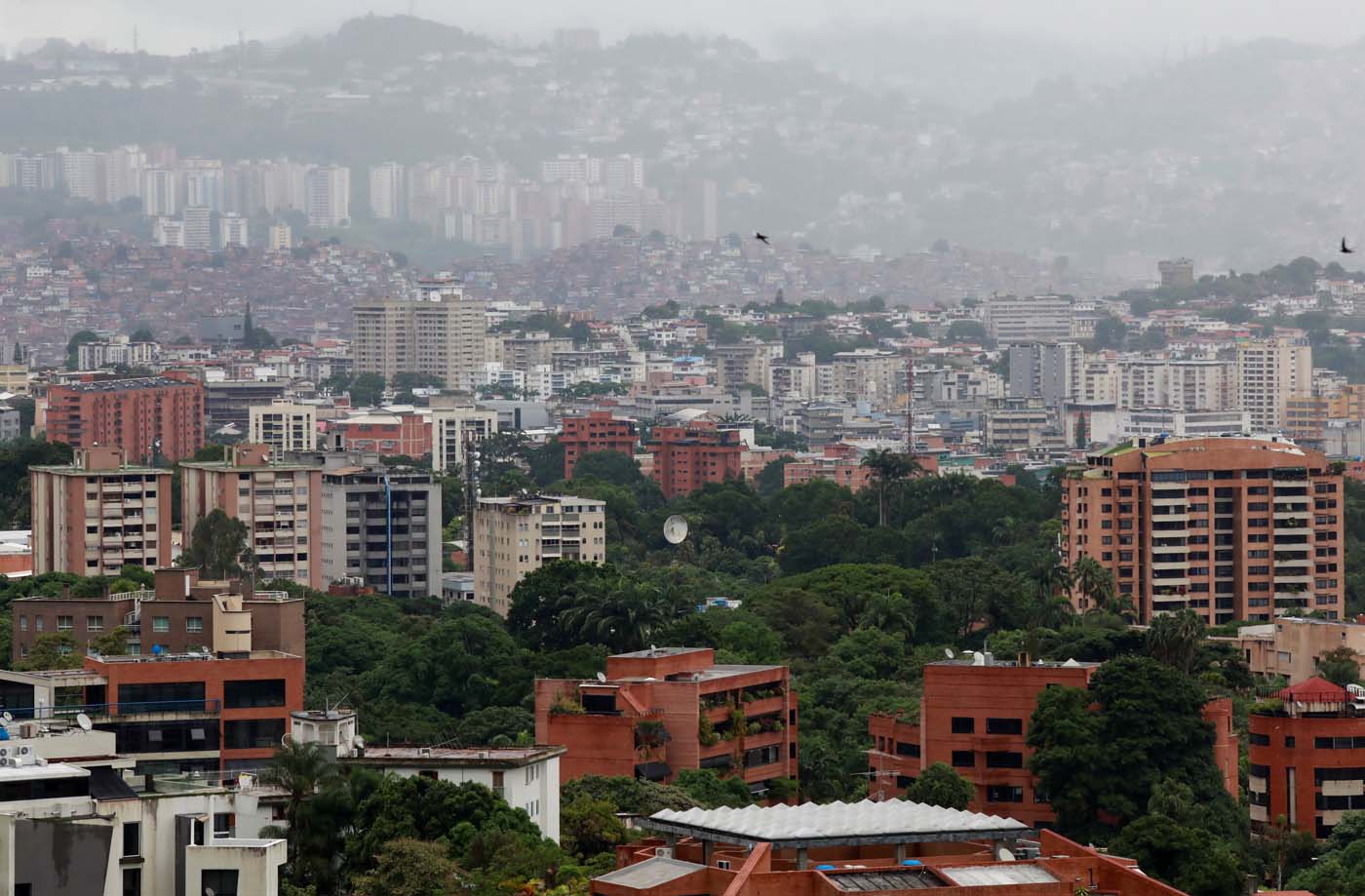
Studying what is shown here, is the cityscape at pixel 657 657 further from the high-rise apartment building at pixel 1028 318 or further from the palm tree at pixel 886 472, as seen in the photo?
Result: the high-rise apartment building at pixel 1028 318

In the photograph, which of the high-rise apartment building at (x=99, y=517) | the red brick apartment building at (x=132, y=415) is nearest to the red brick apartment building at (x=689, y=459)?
the red brick apartment building at (x=132, y=415)

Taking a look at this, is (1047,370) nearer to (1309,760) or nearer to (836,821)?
(1309,760)

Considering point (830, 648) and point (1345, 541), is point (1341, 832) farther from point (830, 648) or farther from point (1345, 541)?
point (1345, 541)

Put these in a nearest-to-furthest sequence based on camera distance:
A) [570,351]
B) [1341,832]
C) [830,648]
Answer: [1341,832], [830,648], [570,351]

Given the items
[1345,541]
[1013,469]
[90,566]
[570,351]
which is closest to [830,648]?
[90,566]

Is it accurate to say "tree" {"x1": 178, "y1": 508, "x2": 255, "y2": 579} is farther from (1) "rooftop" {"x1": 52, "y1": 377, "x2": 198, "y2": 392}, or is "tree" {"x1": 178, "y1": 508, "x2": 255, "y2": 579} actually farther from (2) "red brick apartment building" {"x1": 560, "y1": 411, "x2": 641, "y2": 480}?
(1) "rooftop" {"x1": 52, "y1": 377, "x2": 198, "y2": 392}

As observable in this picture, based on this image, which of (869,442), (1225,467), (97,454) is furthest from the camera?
(869,442)
